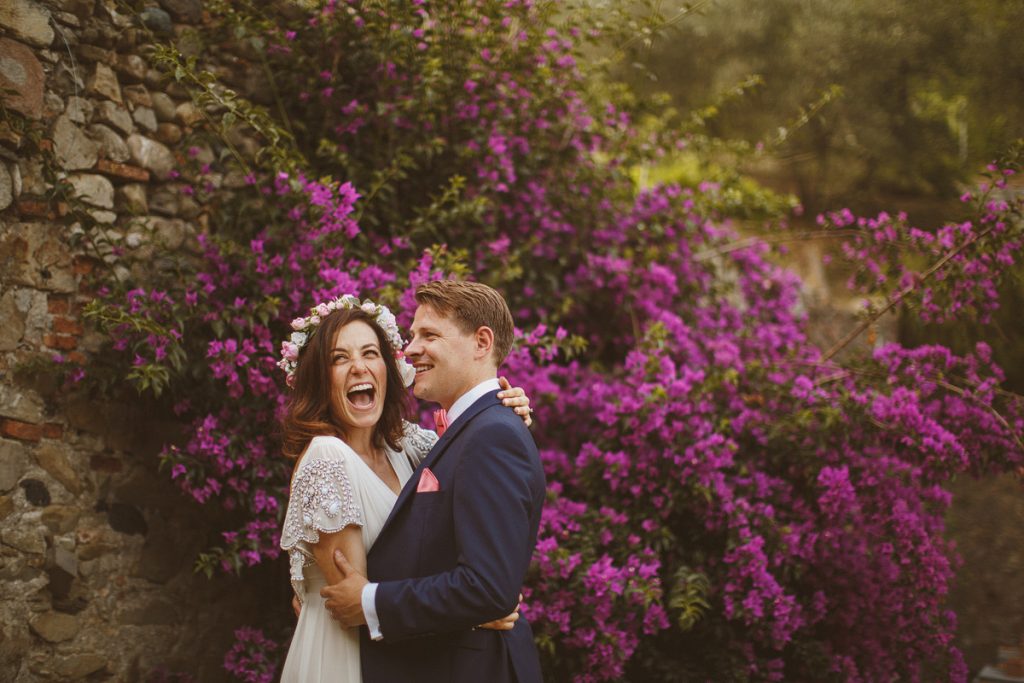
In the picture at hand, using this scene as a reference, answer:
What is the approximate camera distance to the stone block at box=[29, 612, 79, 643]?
332 cm

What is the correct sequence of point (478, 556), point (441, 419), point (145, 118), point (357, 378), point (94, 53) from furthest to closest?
point (145, 118) → point (94, 53) → point (441, 419) → point (357, 378) → point (478, 556)

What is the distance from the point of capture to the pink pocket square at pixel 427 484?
2145 millimetres

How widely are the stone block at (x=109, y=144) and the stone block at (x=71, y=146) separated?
0.12 feet

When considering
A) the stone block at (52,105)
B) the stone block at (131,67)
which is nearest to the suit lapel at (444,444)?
the stone block at (52,105)

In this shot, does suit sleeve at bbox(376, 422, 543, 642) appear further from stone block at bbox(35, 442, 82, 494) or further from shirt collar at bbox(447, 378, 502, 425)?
stone block at bbox(35, 442, 82, 494)

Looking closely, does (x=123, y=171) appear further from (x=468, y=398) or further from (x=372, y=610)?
(x=372, y=610)

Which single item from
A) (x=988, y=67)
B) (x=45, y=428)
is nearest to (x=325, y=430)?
(x=45, y=428)

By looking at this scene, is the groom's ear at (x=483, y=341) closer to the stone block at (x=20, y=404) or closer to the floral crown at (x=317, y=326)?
the floral crown at (x=317, y=326)

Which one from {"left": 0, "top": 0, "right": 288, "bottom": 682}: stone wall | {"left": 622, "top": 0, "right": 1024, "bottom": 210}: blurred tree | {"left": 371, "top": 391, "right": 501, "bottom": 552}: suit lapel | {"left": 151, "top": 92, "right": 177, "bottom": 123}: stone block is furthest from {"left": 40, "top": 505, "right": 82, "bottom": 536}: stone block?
{"left": 622, "top": 0, "right": 1024, "bottom": 210}: blurred tree

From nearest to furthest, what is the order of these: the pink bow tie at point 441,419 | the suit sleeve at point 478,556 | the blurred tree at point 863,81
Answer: the suit sleeve at point 478,556 < the pink bow tie at point 441,419 < the blurred tree at point 863,81

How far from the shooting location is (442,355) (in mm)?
2297

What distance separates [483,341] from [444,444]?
1.02 ft

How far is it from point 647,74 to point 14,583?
13.2ft

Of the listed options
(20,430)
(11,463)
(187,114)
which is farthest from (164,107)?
(11,463)
